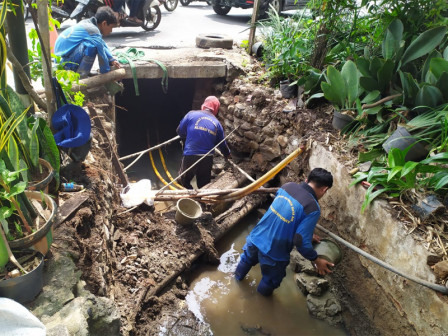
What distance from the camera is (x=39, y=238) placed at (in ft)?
6.77

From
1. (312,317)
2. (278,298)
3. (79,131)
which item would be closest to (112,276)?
(79,131)

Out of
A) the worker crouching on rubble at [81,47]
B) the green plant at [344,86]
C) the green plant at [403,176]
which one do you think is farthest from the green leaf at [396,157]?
the worker crouching on rubble at [81,47]

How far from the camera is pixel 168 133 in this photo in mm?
7816

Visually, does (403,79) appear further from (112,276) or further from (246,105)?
(112,276)

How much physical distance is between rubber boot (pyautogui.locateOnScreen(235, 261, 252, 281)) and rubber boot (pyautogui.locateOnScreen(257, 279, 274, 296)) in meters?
0.21

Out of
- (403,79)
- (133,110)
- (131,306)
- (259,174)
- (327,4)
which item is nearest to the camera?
(131,306)

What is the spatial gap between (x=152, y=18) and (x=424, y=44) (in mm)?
6837

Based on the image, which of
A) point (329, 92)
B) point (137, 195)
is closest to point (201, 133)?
point (137, 195)

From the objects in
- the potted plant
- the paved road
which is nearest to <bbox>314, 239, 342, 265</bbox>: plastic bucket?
the potted plant

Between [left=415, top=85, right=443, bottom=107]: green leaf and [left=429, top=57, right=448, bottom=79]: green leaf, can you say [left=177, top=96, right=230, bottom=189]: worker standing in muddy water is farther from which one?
[left=429, top=57, right=448, bottom=79]: green leaf

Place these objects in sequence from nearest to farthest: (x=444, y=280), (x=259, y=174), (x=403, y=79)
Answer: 1. (x=444, y=280)
2. (x=403, y=79)
3. (x=259, y=174)

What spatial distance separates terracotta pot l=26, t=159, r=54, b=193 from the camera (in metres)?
2.41

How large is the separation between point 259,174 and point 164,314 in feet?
9.46

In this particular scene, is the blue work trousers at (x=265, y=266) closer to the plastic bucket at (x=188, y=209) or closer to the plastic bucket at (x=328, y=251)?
the plastic bucket at (x=328, y=251)
